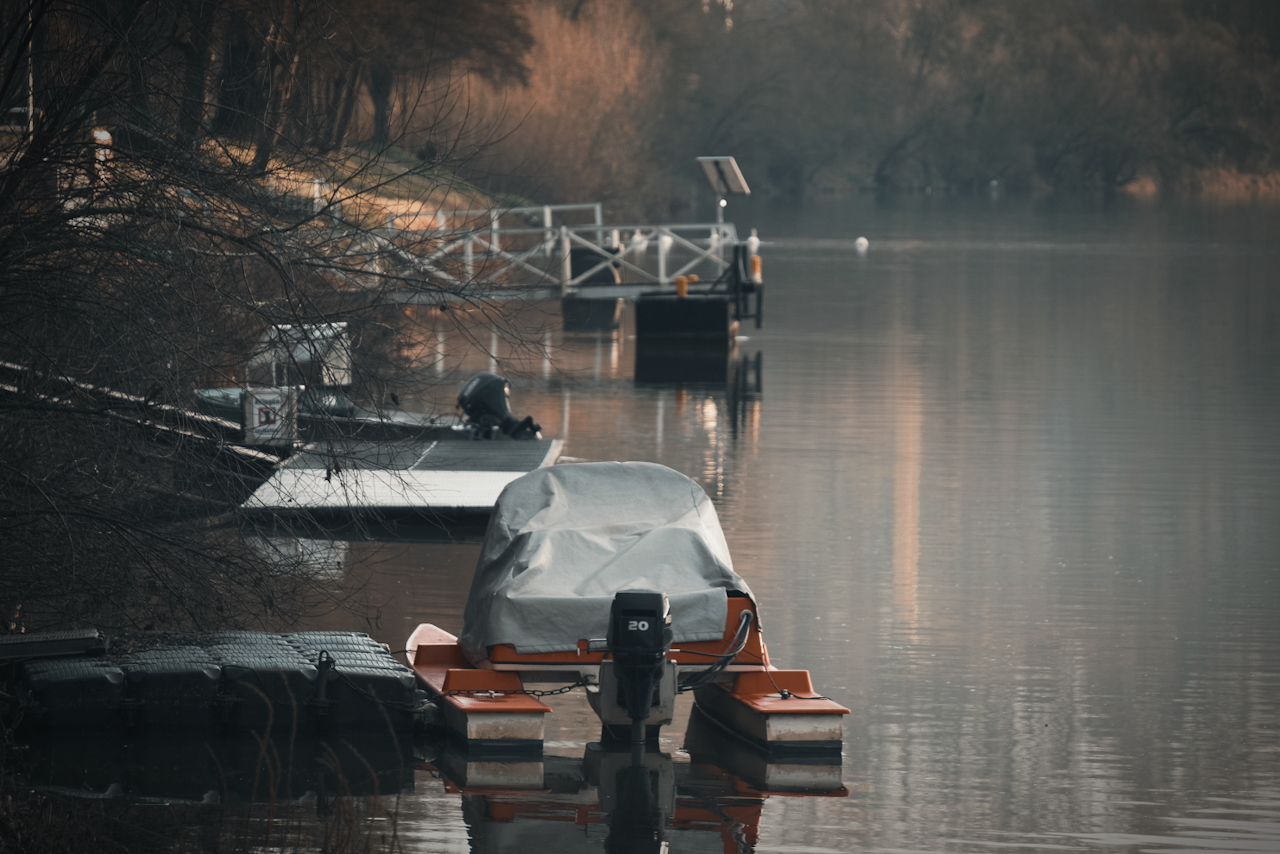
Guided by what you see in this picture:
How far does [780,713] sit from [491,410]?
35.8 ft

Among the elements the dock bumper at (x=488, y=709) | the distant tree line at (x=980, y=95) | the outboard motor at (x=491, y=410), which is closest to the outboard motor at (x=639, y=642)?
the dock bumper at (x=488, y=709)

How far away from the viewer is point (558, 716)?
1070 centimetres

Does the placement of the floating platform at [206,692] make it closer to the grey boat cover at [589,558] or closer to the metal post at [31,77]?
the grey boat cover at [589,558]

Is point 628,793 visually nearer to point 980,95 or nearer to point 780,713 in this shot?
point 780,713

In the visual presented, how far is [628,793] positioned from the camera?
9312mm

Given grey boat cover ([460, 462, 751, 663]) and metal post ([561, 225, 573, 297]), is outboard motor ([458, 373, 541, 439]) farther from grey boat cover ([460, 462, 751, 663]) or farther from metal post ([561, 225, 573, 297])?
metal post ([561, 225, 573, 297])

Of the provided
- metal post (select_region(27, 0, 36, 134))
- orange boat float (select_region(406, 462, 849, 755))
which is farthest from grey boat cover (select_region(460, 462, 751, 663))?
metal post (select_region(27, 0, 36, 134))

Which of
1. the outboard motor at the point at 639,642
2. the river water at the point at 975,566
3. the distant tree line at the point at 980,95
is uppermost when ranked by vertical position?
the distant tree line at the point at 980,95

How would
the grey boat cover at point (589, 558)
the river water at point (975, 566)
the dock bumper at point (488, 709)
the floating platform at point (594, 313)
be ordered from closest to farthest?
1. the river water at point (975, 566)
2. the dock bumper at point (488, 709)
3. the grey boat cover at point (589, 558)
4. the floating platform at point (594, 313)

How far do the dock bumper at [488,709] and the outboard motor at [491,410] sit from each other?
9.55 m

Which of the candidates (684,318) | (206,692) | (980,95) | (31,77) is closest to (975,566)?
(206,692)

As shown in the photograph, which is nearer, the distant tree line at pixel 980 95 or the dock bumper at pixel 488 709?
the dock bumper at pixel 488 709

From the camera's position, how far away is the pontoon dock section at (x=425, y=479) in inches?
617

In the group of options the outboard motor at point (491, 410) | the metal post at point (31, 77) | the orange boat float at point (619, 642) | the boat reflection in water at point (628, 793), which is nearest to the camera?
the boat reflection in water at point (628, 793)
